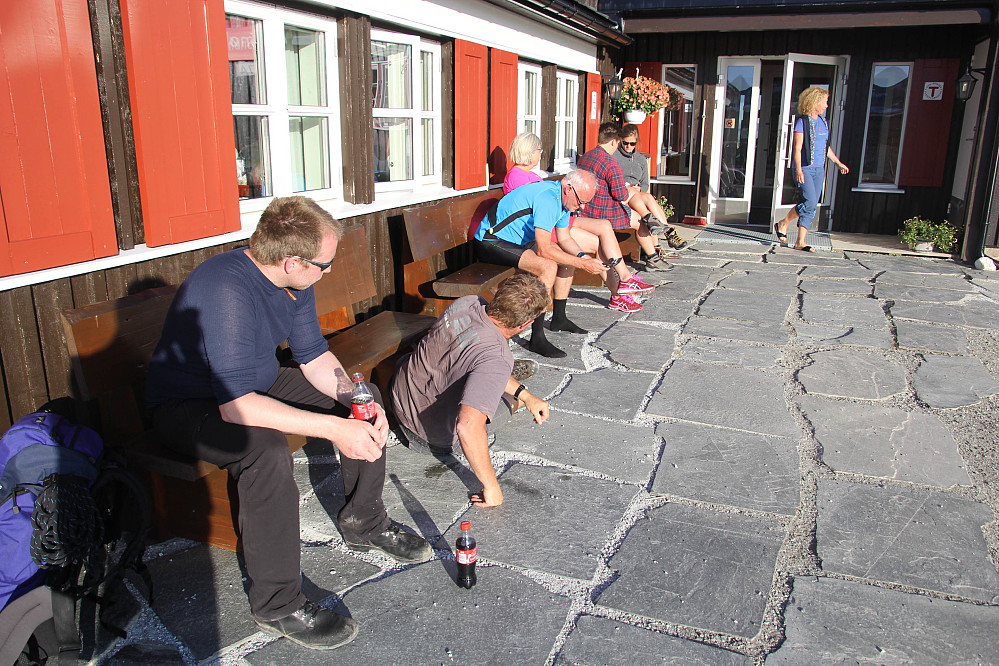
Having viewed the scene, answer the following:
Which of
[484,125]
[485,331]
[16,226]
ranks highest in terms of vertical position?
[484,125]

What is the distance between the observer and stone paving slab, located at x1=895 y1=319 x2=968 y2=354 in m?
5.41

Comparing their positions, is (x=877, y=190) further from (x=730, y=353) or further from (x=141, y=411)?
(x=141, y=411)

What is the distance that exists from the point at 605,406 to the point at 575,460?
2.41 feet

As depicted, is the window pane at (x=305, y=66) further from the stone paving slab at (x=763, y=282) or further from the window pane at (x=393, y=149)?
the stone paving slab at (x=763, y=282)

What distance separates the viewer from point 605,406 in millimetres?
4266

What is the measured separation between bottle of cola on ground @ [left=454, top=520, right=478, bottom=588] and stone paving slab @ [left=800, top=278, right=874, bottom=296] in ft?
18.4

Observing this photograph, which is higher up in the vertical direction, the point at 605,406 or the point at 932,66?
the point at 932,66

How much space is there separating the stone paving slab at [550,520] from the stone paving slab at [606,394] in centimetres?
80

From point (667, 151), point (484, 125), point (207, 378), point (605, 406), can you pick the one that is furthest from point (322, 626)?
point (667, 151)

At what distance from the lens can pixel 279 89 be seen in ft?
13.8

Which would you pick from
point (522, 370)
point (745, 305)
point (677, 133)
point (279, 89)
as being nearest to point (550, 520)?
point (522, 370)

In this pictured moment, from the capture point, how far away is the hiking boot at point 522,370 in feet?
15.2

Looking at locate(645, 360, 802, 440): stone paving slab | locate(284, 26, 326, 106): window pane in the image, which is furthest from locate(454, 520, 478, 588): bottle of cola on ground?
locate(284, 26, 326, 106): window pane

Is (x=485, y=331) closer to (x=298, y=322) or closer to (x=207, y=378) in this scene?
(x=298, y=322)
